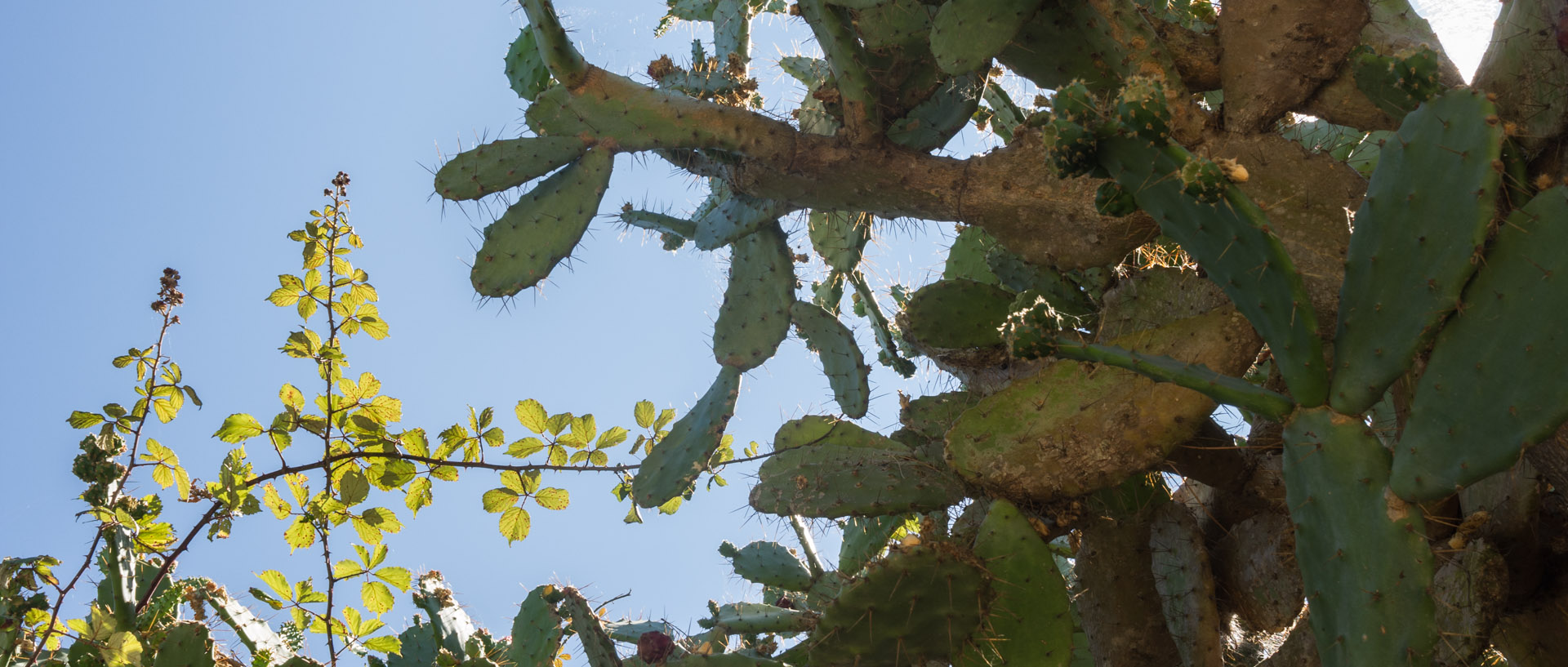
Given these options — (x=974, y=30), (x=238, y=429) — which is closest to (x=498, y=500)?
(x=238, y=429)

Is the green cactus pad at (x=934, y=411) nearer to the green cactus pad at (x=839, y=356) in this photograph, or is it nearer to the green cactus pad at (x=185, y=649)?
the green cactus pad at (x=839, y=356)

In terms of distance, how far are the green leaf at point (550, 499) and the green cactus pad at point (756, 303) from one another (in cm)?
46

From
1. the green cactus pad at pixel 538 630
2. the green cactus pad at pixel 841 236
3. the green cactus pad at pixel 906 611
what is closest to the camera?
the green cactus pad at pixel 906 611

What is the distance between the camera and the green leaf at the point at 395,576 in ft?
5.46

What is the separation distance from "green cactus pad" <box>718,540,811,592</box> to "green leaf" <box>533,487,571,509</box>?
22.7 inches

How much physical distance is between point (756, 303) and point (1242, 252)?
1.18 meters

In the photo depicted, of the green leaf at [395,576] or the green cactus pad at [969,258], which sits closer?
the green leaf at [395,576]

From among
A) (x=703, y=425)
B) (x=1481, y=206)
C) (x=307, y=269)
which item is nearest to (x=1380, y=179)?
(x=1481, y=206)

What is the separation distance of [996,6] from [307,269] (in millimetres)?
1331

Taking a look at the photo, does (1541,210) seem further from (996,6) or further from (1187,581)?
(1187,581)

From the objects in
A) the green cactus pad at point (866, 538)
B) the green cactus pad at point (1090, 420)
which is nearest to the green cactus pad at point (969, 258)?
the green cactus pad at point (866, 538)

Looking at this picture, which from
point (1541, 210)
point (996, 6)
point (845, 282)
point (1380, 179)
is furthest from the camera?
point (845, 282)

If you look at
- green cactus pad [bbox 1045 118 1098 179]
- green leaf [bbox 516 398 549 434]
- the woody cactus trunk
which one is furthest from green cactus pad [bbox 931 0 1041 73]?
green leaf [bbox 516 398 549 434]

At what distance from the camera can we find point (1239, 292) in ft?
3.80
